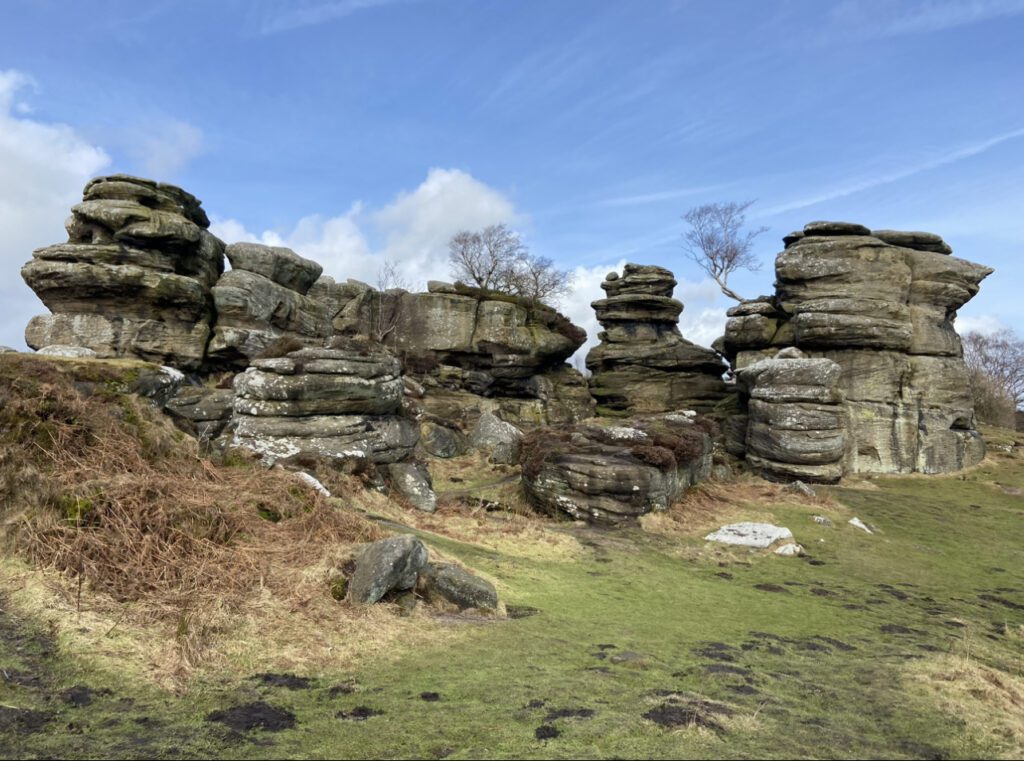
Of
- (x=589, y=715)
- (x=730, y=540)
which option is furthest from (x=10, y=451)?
(x=730, y=540)

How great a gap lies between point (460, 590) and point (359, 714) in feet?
11.5

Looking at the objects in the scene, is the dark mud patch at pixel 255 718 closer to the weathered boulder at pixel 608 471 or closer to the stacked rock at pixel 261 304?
the weathered boulder at pixel 608 471

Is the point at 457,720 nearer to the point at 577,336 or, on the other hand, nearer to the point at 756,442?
the point at 756,442

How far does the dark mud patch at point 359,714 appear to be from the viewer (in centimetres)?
459

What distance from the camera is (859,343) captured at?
3002 cm

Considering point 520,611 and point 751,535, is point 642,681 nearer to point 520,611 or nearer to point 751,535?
point 520,611

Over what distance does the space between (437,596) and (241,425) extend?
10417 mm

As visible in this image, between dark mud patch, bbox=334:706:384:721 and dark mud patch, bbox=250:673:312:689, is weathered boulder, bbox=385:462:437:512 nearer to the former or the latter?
dark mud patch, bbox=250:673:312:689

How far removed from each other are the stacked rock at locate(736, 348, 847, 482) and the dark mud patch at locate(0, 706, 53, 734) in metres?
27.0

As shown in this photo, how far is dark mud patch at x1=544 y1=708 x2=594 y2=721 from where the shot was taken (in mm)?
4723

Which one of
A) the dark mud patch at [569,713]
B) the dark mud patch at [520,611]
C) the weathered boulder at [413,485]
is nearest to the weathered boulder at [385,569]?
the dark mud patch at [520,611]

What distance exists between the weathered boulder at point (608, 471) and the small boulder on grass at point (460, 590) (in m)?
8.84

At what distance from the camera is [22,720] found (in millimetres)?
4012

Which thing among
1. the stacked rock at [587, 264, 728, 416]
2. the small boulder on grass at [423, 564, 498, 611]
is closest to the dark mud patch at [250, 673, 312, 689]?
the small boulder on grass at [423, 564, 498, 611]
